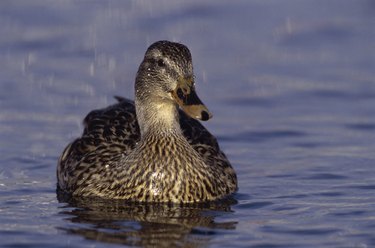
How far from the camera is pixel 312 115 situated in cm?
1622

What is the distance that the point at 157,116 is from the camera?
42.8 ft

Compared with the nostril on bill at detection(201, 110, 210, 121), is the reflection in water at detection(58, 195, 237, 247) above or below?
below

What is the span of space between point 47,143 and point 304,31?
591 centimetres

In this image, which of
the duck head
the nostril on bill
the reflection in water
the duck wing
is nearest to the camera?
the reflection in water

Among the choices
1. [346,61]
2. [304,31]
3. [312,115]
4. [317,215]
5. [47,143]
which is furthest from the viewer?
[304,31]

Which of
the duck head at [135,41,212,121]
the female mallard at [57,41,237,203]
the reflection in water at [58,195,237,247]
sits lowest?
the reflection in water at [58,195,237,247]

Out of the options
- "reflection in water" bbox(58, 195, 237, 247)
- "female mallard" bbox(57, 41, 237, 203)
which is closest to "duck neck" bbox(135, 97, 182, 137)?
"female mallard" bbox(57, 41, 237, 203)

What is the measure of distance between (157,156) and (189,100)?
2.89 ft

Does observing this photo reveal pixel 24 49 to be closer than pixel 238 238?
No

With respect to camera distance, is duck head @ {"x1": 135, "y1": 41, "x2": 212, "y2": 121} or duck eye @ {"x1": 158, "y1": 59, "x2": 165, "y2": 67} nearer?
duck head @ {"x1": 135, "y1": 41, "x2": 212, "y2": 121}

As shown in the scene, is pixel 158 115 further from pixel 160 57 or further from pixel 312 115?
pixel 312 115

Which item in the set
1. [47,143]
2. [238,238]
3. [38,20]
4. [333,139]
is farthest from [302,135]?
[38,20]

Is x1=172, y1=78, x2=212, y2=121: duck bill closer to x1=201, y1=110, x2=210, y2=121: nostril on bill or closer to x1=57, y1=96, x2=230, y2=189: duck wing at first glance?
x1=201, y1=110, x2=210, y2=121: nostril on bill

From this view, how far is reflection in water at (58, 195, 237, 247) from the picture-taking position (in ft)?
37.8
